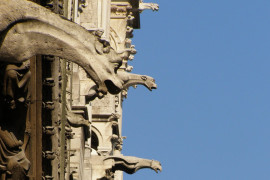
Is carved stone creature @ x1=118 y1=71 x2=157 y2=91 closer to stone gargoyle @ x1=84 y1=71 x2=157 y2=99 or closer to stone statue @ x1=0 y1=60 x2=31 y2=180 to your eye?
stone gargoyle @ x1=84 y1=71 x2=157 y2=99

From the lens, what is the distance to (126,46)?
67.6 metres

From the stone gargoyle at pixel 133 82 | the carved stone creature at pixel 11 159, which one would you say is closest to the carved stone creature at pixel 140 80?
the stone gargoyle at pixel 133 82

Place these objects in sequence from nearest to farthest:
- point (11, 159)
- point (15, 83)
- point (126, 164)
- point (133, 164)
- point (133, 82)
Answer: point (15, 83) < point (11, 159) < point (133, 82) < point (133, 164) < point (126, 164)

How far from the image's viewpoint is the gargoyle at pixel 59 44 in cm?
3041

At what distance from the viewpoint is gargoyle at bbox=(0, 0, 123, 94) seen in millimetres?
30406

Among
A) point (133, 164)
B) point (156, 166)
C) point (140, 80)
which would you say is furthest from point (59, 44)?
point (156, 166)

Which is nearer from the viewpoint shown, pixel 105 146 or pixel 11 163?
pixel 11 163

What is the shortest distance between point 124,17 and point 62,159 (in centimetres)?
2704

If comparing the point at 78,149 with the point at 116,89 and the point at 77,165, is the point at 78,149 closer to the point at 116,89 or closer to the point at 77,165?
the point at 77,165

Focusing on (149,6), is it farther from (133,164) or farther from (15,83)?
(15,83)

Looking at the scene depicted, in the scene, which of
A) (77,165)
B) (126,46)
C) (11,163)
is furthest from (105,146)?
(11,163)

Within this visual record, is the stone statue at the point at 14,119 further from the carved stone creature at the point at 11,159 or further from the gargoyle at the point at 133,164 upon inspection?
the gargoyle at the point at 133,164

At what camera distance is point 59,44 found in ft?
102

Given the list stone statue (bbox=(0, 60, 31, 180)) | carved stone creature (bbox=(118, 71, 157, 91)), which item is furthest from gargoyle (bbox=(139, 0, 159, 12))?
stone statue (bbox=(0, 60, 31, 180))
